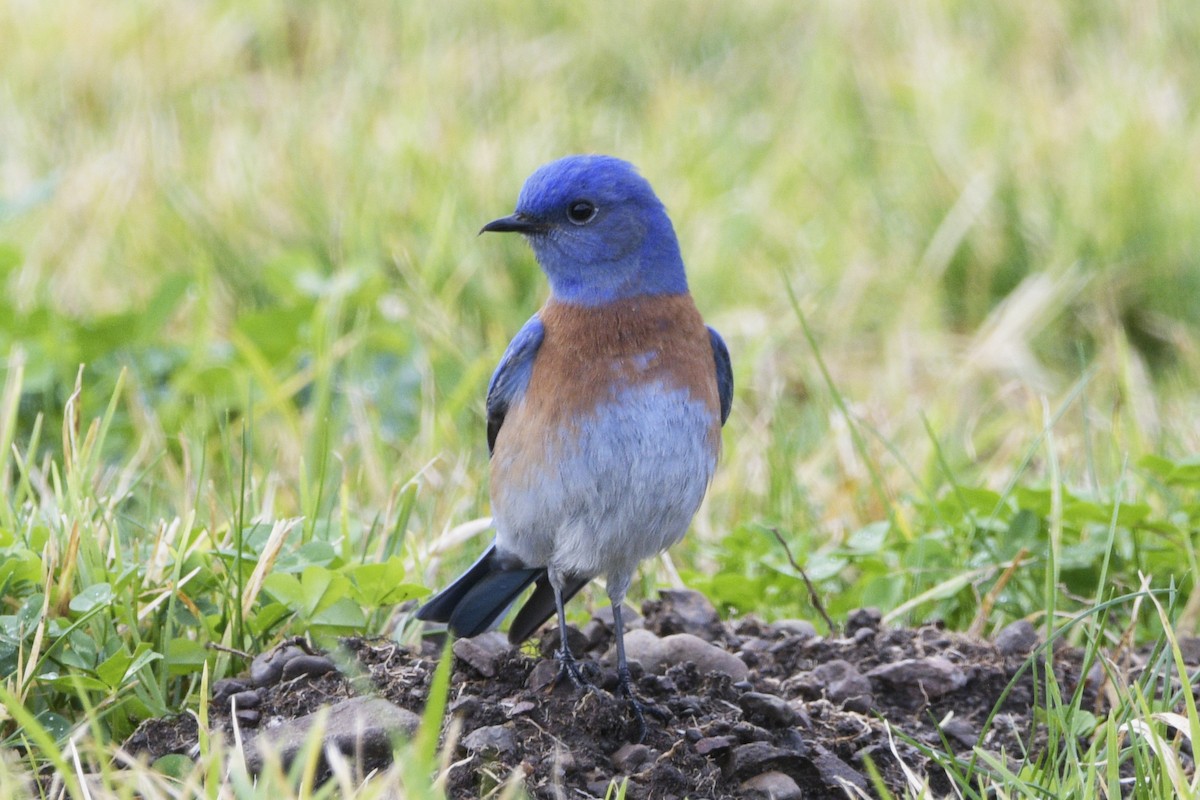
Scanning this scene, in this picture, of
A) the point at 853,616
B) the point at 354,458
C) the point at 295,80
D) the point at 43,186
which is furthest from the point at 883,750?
the point at 295,80

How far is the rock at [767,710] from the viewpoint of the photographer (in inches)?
128

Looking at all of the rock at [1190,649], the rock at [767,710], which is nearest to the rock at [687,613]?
the rock at [767,710]

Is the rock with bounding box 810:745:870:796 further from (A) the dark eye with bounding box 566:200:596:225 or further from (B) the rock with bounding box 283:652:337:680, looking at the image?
(A) the dark eye with bounding box 566:200:596:225

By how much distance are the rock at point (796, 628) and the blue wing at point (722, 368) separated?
55 cm

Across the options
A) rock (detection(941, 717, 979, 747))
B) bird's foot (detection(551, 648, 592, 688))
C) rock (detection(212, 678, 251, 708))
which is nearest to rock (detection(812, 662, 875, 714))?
rock (detection(941, 717, 979, 747))

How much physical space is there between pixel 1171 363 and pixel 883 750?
3.78 m

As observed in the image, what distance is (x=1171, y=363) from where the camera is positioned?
643cm

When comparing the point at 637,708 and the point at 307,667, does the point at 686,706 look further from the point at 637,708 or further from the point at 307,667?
the point at 307,667

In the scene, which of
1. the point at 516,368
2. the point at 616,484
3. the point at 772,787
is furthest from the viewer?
the point at 516,368

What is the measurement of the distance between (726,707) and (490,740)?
65 centimetres

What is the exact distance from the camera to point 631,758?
3.03 metres

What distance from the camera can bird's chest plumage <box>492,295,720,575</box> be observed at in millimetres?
3445

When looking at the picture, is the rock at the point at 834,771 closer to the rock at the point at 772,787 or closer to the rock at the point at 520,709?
the rock at the point at 772,787

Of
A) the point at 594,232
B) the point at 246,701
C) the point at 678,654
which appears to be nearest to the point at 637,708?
the point at 678,654
